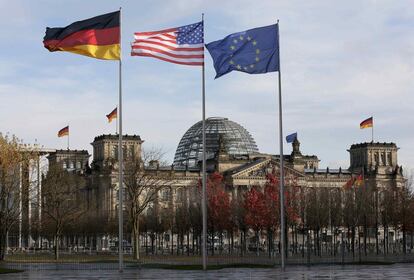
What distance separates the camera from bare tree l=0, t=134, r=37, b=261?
78.6 metres

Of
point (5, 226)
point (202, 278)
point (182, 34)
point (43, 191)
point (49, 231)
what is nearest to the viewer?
point (202, 278)

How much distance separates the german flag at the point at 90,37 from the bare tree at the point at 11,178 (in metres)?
29.3

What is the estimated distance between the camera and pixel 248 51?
54156 millimetres

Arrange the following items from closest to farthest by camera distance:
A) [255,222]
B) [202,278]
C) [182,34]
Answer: [202,278]
[182,34]
[255,222]

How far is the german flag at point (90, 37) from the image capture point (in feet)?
164

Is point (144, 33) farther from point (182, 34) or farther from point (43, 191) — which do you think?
point (43, 191)

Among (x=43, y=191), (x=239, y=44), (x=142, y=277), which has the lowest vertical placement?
(x=142, y=277)

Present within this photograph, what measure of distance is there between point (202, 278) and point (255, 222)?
67.9m

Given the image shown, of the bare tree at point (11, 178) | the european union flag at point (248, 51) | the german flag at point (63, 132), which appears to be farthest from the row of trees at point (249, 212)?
the european union flag at point (248, 51)

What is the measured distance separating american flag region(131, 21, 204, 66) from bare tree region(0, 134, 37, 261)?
98.7ft

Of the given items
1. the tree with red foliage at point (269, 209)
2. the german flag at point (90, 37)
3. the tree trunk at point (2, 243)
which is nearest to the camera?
the german flag at point (90, 37)

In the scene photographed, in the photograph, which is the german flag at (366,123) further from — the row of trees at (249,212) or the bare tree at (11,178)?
the bare tree at (11,178)

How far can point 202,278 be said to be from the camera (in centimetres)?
5025

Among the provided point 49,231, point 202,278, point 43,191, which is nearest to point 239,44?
point 202,278
